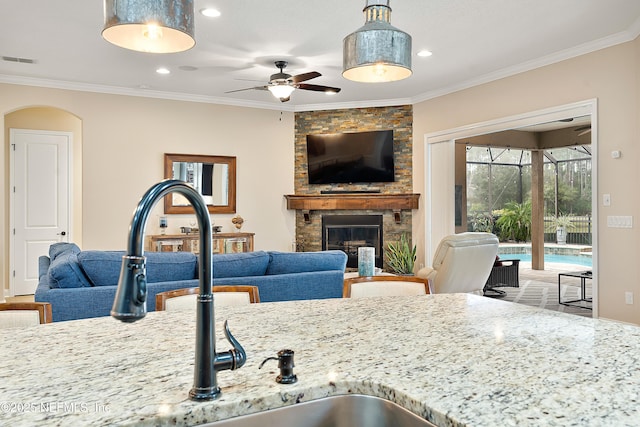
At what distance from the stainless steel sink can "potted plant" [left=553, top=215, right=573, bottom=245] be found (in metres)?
12.3

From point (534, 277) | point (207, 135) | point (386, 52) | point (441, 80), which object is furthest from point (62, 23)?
point (534, 277)

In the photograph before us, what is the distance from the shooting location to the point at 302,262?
12.1 ft

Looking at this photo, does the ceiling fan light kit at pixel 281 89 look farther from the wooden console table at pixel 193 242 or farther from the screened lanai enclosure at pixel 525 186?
the screened lanai enclosure at pixel 525 186

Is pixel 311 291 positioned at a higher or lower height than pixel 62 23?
lower

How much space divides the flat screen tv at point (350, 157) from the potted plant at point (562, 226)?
6.23 metres

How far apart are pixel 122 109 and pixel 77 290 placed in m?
4.52

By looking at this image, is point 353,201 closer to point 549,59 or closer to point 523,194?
point 549,59

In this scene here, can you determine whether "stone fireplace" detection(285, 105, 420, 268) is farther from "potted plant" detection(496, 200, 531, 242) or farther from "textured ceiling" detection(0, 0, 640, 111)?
"potted plant" detection(496, 200, 531, 242)

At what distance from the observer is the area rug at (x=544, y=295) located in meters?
5.84

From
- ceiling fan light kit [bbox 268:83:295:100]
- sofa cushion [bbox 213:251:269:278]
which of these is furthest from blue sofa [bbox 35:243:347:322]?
ceiling fan light kit [bbox 268:83:295:100]

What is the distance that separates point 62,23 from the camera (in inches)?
177

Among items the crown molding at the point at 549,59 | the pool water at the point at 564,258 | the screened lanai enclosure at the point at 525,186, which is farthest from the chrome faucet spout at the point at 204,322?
the pool water at the point at 564,258

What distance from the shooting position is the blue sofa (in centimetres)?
302

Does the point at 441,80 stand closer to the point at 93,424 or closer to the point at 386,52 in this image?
the point at 386,52
